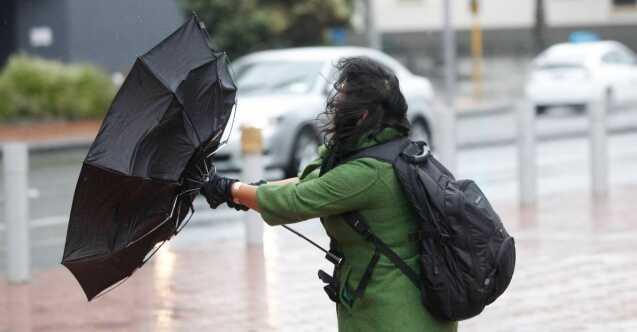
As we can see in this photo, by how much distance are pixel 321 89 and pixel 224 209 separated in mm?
3582

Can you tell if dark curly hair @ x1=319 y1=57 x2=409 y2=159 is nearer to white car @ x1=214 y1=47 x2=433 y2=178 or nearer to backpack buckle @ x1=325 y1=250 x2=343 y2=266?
backpack buckle @ x1=325 y1=250 x2=343 y2=266

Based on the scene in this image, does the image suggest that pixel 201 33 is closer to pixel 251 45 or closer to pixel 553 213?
pixel 553 213

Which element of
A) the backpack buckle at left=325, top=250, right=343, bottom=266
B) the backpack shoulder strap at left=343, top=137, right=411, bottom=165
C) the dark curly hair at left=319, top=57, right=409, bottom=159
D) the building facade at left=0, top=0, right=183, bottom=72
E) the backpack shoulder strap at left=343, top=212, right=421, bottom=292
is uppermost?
the dark curly hair at left=319, top=57, right=409, bottom=159

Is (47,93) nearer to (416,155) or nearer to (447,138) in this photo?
(447,138)

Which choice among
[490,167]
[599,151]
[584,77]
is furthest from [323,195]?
[584,77]

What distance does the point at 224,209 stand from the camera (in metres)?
15.1

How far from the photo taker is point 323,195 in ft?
14.7

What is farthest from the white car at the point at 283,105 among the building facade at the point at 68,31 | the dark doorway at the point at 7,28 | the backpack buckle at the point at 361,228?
the dark doorway at the point at 7,28

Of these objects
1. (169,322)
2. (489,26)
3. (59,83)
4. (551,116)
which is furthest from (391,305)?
(489,26)

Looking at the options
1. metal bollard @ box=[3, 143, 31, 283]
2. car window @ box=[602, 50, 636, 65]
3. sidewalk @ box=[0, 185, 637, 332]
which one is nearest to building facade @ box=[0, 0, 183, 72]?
car window @ box=[602, 50, 636, 65]

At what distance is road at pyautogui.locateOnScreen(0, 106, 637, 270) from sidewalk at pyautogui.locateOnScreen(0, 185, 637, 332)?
145 centimetres

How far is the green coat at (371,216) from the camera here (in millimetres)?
4477

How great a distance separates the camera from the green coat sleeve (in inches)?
176

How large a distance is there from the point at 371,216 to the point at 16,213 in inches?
238
